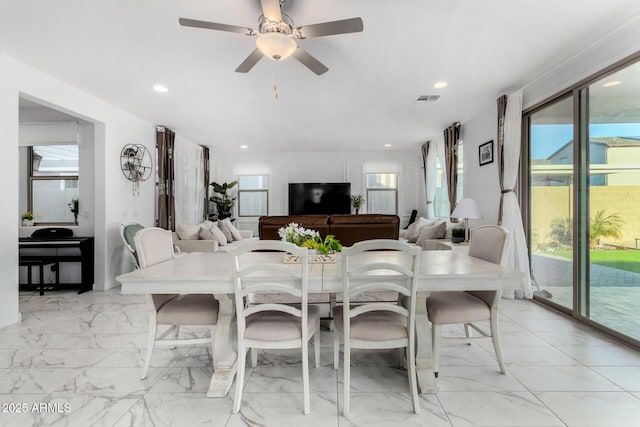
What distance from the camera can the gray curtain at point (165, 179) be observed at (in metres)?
5.63

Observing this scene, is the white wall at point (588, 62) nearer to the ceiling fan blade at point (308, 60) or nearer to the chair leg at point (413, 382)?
the ceiling fan blade at point (308, 60)

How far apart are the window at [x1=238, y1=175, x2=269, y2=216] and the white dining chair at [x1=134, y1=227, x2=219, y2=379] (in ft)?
19.9

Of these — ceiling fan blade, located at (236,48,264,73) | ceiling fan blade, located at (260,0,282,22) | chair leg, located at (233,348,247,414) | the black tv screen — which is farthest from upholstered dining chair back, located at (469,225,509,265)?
the black tv screen

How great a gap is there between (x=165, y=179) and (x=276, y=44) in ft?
14.2

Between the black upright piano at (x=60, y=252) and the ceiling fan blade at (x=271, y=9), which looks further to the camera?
the black upright piano at (x=60, y=252)

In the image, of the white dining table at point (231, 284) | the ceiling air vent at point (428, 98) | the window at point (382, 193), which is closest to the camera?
the white dining table at point (231, 284)

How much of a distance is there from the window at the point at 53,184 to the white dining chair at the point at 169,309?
3.95 m

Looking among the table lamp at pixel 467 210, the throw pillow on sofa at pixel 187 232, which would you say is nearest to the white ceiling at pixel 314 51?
the table lamp at pixel 467 210

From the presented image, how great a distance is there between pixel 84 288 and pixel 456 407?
4.79 metres

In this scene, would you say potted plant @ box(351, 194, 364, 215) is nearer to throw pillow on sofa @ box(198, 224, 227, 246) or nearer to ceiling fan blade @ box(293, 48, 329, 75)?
throw pillow on sofa @ box(198, 224, 227, 246)

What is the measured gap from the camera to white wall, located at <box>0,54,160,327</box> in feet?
10.3

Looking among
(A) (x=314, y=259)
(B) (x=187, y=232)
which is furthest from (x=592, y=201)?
(B) (x=187, y=232)

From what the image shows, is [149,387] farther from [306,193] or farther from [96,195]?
[306,193]

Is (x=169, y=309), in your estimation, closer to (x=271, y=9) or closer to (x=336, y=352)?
(x=336, y=352)
